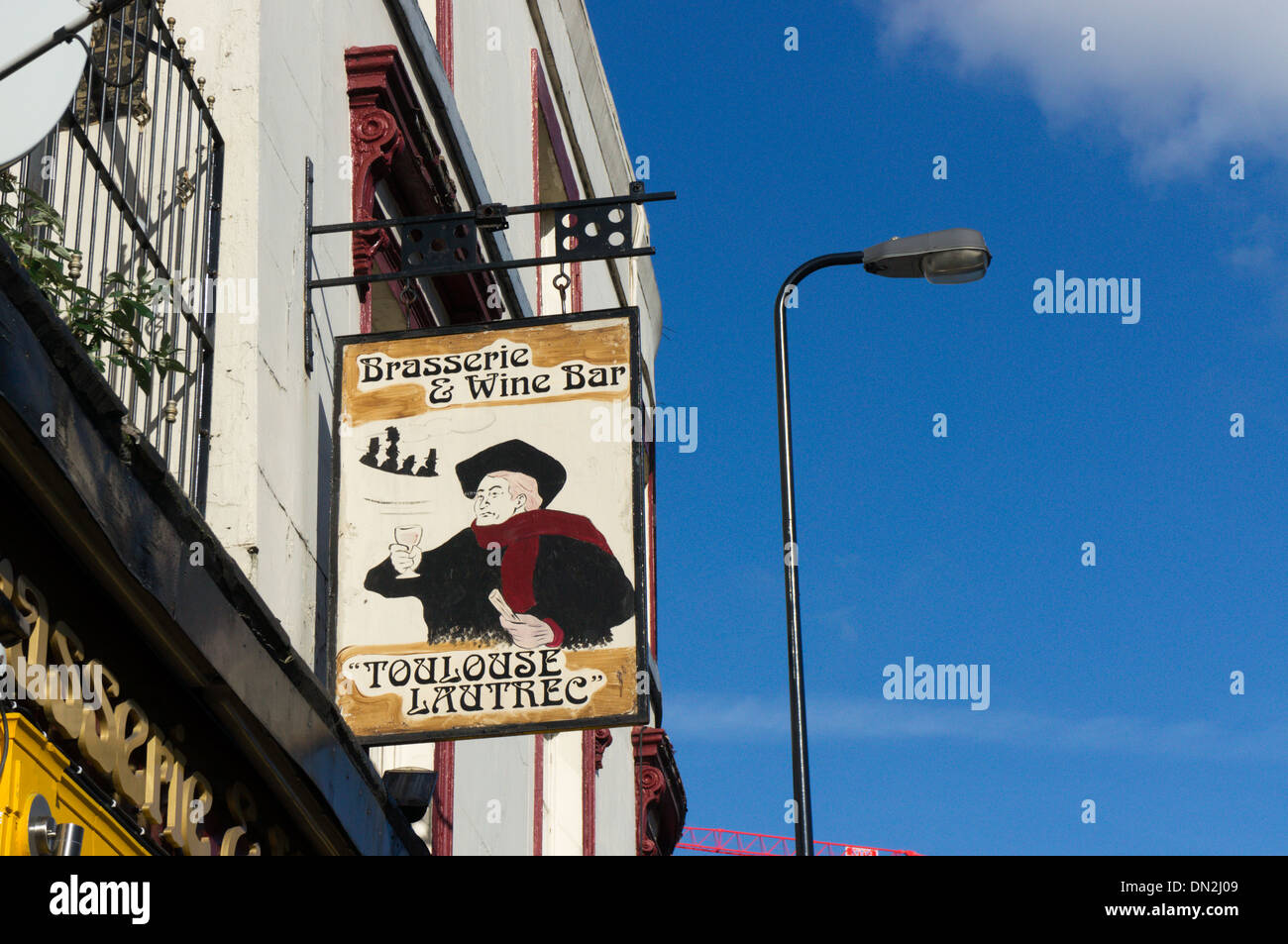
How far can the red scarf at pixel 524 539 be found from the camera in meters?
8.92

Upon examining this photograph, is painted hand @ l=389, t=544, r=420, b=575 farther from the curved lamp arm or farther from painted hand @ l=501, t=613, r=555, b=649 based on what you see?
the curved lamp arm

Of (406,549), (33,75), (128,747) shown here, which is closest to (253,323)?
(406,549)

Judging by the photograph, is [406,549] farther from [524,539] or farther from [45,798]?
[45,798]

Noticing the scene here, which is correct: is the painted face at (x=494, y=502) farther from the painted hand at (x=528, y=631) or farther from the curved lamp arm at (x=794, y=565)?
the curved lamp arm at (x=794, y=565)

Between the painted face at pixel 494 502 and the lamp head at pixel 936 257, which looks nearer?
the painted face at pixel 494 502

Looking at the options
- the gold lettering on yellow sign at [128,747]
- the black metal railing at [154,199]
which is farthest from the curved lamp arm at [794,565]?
the gold lettering on yellow sign at [128,747]

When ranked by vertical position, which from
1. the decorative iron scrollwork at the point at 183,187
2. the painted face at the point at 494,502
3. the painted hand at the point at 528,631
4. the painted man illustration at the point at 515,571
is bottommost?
the painted hand at the point at 528,631

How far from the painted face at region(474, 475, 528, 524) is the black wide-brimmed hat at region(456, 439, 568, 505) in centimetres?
4

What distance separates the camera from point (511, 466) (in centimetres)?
922

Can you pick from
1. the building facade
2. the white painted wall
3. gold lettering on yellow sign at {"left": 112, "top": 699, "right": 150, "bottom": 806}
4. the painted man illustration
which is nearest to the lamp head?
the building facade

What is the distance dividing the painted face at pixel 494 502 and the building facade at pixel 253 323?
889mm

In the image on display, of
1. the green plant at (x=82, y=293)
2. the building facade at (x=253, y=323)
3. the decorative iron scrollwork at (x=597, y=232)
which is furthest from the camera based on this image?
the decorative iron scrollwork at (x=597, y=232)
